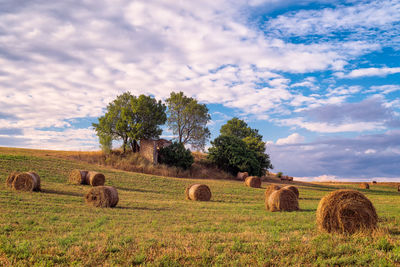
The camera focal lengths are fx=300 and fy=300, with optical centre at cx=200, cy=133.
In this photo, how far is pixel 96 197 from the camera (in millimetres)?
16516

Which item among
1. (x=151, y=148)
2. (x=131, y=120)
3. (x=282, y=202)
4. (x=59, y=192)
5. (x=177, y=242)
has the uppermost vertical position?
(x=131, y=120)

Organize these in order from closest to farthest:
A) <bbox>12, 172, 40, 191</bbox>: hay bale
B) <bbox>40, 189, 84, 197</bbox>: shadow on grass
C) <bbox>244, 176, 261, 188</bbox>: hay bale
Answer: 1. <bbox>12, 172, 40, 191</bbox>: hay bale
2. <bbox>40, 189, 84, 197</bbox>: shadow on grass
3. <bbox>244, 176, 261, 188</bbox>: hay bale

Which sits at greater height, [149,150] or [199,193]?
[149,150]

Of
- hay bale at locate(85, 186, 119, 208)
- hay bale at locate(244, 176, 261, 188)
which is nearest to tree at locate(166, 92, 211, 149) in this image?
hay bale at locate(244, 176, 261, 188)

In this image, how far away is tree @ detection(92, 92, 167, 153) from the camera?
49.9 m

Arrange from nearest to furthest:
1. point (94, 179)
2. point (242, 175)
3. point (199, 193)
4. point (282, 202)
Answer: point (282, 202) → point (199, 193) → point (94, 179) → point (242, 175)

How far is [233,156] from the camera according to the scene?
162 ft

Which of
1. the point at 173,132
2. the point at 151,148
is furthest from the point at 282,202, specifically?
the point at 173,132

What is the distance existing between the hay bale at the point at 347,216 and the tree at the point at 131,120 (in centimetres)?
4164

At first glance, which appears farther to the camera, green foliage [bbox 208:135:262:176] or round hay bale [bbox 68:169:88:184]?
green foliage [bbox 208:135:262:176]

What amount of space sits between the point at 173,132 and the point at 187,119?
3620 mm

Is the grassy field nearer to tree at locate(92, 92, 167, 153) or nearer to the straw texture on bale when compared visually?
the straw texture on bale

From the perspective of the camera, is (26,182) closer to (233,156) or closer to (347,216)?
(347,216)

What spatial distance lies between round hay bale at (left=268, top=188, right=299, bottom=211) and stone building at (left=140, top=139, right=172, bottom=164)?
3299 centimetres
